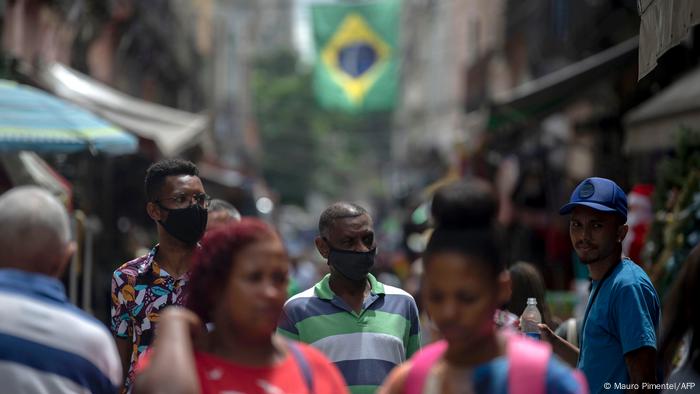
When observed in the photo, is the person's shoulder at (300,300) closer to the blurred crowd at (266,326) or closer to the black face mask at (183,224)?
the black face mask at (183,224)

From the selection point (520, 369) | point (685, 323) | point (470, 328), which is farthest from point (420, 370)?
point (685, 323)

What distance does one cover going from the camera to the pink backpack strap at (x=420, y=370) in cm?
353

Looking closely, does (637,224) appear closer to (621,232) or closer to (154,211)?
(621,232)

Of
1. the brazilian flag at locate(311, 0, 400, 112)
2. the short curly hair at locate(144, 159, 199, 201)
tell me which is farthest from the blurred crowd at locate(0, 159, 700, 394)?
the brazilian flag at locate(311, 0, 400, 112)

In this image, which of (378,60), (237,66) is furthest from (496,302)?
(237,66)

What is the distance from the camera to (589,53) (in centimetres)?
2025

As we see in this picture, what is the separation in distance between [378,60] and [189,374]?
1004 inches

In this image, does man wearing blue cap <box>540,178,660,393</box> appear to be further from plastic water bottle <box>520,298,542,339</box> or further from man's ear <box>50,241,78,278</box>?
man's ear <box>50,241,78,278</box>

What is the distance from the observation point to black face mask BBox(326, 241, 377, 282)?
19.2 ft

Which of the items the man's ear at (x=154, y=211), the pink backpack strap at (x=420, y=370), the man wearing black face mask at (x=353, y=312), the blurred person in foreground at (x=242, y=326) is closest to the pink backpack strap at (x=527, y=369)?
the pink backpack strap at (x=420, y=370)

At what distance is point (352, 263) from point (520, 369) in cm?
253

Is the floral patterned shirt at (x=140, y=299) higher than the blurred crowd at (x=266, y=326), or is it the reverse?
the blurred crowd at (x=266, y=326)

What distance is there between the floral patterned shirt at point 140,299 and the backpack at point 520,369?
241 centimetres

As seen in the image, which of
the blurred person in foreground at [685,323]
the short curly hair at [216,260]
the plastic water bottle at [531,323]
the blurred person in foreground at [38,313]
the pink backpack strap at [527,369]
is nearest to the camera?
the pink backpack strap at [527,369]
